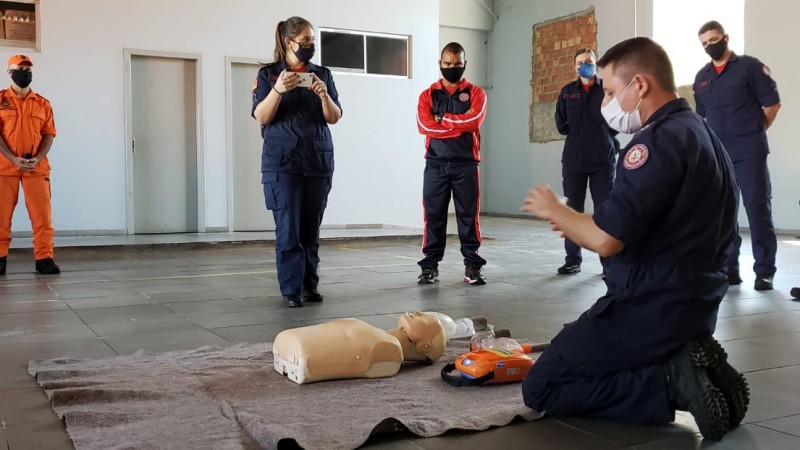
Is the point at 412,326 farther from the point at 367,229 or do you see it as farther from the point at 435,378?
the point at 367,229

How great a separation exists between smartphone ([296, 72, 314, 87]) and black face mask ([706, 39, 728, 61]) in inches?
121

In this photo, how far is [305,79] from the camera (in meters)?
4.61

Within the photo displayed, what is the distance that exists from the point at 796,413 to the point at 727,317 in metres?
1.91

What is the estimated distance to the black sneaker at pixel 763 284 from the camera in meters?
5.50

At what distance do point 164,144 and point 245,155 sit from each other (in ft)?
3.75

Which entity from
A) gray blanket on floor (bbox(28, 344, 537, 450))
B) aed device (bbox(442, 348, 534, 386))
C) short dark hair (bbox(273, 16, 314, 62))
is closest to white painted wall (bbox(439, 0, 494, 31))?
short dark hair (bbox(273, 16, 314, 62))

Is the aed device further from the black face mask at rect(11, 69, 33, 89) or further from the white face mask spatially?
the black face mask at rect(11, 69, 33, 89)

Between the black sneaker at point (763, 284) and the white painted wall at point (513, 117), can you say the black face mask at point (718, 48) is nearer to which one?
the black sneaker at point (763, 284)

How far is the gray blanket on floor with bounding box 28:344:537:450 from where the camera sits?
7.48 ft

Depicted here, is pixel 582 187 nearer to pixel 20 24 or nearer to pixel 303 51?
pixel 303 51

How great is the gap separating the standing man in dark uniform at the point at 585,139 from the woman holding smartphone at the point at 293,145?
2450mm

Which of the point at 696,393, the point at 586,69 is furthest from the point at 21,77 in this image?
the point at 696,393

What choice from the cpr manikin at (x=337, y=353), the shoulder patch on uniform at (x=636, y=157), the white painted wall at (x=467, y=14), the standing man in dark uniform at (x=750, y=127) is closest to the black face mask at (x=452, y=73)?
the standing man in dark uniform at (x=750, y=127)


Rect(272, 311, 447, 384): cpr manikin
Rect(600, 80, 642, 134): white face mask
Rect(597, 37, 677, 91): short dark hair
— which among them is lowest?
Rect(272, 311, 447, 384): cpr manikin
